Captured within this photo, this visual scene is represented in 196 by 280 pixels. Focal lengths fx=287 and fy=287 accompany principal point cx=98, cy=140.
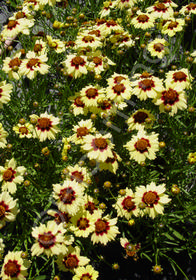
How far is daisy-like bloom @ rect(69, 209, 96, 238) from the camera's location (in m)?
2.01

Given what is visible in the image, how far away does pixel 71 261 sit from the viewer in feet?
6.52

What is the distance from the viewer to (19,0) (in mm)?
3990

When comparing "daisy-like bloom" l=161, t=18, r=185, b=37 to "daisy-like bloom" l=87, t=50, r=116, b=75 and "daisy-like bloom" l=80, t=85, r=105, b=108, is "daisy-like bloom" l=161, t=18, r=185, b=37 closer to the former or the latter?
"daisy-like bloom" l=87, t=50, r=116, b=75

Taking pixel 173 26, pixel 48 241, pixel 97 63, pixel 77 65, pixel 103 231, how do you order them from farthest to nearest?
pixel 173 26
pixel 97 63
pixel 77 65
pixel 103 231
pixel 48 241

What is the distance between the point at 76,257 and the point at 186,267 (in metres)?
1.04

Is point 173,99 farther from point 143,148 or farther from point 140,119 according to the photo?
point 143,148

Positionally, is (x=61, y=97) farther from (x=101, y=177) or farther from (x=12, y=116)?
(x=101, y=177)

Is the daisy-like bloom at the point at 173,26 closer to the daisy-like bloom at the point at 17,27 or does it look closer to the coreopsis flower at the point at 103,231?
the daisy-like bloom at the point at 17,27

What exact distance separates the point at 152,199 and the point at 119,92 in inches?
37.1

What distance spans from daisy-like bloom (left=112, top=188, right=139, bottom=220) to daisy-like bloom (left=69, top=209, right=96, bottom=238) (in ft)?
0.77

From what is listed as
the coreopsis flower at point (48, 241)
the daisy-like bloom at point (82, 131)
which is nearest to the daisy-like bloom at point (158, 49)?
the daisy-like bloom at point (82, 131)

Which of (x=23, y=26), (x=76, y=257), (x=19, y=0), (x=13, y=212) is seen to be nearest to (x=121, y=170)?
(x=76, y=257)

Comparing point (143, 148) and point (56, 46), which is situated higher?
point (56, 46)

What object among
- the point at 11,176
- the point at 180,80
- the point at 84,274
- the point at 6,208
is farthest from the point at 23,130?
the point at 180,80
